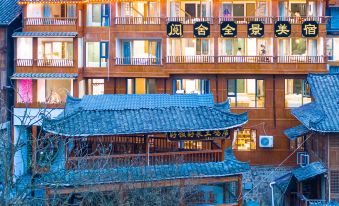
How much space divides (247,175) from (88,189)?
16.0 metres

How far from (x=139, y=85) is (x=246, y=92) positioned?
6.79m

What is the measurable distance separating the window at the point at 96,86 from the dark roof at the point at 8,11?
643cm

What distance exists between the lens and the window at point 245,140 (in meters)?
39.1

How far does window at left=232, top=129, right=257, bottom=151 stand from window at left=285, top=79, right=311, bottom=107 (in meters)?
2.82

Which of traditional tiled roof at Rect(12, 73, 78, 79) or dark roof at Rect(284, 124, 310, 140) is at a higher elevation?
traditional tiled roof at Rect(12, 73, 78, 79)

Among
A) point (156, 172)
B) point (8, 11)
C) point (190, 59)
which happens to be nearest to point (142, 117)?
point (156, 172)

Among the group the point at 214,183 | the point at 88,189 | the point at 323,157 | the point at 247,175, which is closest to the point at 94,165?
the point at 88,189

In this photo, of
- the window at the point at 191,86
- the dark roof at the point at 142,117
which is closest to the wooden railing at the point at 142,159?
the dark roof at the point at 142,117

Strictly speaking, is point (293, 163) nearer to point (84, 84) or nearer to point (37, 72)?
point (84, 84)

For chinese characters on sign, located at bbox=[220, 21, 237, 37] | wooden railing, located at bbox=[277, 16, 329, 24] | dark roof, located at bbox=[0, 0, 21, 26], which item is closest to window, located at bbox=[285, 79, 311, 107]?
wooden railing, located at bbox=[277, 16, 329, 24]

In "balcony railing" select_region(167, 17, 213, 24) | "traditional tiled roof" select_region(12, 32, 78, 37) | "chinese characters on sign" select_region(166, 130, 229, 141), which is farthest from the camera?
"traditional tiled roof" select_region(12, 32, 78, 37)

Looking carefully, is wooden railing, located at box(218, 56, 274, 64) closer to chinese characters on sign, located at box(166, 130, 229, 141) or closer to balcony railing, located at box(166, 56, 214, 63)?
balcony railing, located at box(166, 56, 214, 63)

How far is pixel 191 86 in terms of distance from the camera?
4022 cm

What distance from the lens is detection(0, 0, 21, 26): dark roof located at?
4094cm
